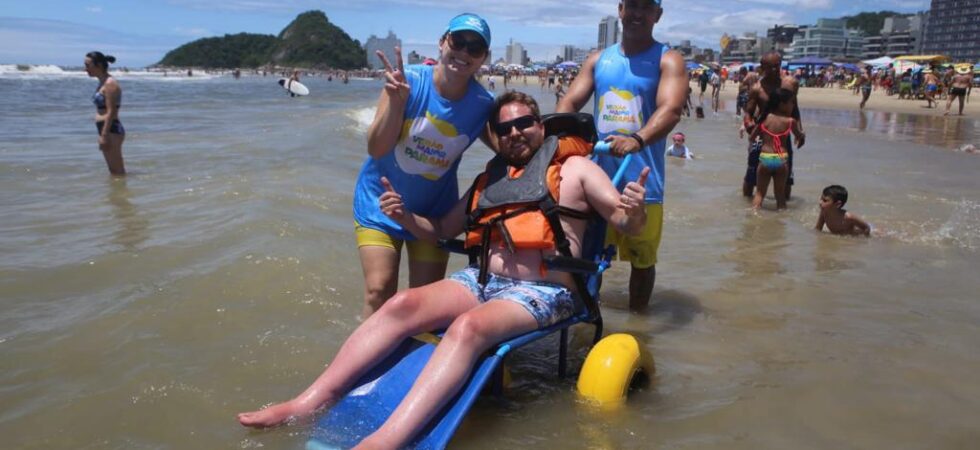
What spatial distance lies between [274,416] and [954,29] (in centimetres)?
13224

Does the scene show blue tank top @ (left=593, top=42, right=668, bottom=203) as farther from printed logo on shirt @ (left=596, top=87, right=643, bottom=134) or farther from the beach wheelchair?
the beach wheelchair

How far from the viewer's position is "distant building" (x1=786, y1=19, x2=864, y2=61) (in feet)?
443

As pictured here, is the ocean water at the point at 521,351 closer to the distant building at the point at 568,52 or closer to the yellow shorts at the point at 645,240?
the yellow shorts at the point at 645,240

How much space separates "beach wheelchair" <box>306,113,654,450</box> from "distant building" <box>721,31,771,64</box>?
134008 millimetres

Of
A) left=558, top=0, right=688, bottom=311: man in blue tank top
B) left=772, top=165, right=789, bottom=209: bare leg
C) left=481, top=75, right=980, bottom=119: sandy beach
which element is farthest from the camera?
left=481, top=75, right=980, bottom=119: sandy beach

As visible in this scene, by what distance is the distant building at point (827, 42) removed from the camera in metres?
135

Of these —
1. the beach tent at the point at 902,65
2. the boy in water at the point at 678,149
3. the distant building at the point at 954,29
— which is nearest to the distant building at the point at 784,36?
the distant building at the point at 954,29

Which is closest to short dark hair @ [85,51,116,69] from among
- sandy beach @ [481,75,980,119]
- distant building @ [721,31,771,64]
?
sandy beach @ [481,75,980,119]

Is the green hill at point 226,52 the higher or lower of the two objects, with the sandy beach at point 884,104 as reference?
higher

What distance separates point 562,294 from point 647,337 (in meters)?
1.17

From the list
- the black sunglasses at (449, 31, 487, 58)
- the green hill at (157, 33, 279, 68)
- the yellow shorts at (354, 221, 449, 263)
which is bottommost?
the yellow shorts at (354, 221, 449, 263)

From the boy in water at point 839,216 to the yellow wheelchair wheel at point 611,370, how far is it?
4289 millimetres

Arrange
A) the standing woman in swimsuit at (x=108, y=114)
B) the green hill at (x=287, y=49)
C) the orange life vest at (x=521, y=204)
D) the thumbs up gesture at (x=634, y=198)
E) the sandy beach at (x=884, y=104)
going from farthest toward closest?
the green hill at (x=287, y=49)
the sandy beach at (x=884, y=104)
the standing woman in swimsuit at (x=108, y=114)
the orange life vest at (x=521, y=204)
the thumbs up gesture at (x=634, y=198)

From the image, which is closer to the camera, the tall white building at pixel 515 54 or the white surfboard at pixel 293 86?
the white surfboard at pixel 293 86
